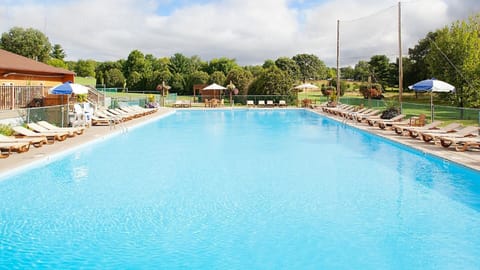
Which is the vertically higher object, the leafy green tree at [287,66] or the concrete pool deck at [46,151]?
the leafy green tree at [287,66]

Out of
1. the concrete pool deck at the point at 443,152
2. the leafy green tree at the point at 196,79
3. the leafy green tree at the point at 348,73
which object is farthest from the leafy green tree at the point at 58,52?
the concrete pool deck at the point at 443,152

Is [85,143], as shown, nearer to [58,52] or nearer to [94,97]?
[94,97]

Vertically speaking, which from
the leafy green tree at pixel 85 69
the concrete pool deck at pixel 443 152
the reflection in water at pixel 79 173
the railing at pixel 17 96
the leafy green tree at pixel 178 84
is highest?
the leafy green tree at pixel 85 69

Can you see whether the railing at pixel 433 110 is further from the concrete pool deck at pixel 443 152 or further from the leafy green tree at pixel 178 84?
the leafy green tree at pixel 178 84

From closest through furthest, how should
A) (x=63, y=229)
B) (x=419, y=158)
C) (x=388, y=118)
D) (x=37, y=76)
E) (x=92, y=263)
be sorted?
(x=92, y=263), (x=63, y=229), (x=419, y=158), (x=388, y=118), (x=37, y=76)

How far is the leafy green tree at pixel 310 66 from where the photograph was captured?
100375 mm

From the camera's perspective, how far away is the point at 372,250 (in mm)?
5438

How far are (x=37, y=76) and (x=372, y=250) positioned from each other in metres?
24.1

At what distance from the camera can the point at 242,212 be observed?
7.12 metres

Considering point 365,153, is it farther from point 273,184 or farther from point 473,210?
point 473,210

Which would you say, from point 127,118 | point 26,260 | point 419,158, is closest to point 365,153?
point 419,158

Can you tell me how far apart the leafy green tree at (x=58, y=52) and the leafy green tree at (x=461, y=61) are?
7215cm

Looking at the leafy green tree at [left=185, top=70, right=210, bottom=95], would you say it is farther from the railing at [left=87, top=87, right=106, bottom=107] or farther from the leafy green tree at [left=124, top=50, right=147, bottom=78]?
the railing at [left=87, top=87, right=106, bottom=107]

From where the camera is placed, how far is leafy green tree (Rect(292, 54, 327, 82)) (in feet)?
329
